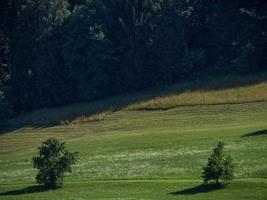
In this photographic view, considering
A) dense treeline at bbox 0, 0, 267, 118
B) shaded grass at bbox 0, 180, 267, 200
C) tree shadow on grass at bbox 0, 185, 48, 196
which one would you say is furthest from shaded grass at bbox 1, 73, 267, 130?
shaded grass at bbox 0, 180, 267, 200

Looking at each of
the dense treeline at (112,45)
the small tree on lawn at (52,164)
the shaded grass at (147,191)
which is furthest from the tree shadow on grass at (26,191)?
the dense treeline at (112,45)

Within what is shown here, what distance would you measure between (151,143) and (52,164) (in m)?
16.0

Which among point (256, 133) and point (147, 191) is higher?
point (256, 133)

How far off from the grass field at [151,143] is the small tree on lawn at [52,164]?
3.34 feet

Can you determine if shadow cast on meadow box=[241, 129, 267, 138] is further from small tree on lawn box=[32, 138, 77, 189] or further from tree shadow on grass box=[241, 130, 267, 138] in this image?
small tree on lawn box=[32, 138, 77, 189]

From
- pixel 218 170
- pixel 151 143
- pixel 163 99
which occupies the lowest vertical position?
pixel 218 170

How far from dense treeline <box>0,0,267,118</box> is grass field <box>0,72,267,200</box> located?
5697mm

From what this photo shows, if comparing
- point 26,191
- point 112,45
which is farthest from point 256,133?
point 112,45

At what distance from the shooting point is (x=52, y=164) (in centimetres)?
6494

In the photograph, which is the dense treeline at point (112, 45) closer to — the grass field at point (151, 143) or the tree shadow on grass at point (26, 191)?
the grass field at point (151, 143)

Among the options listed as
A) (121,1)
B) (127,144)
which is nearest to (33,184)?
(127,144)

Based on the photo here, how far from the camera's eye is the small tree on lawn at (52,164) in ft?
210

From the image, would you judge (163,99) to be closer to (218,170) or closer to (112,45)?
(112,45)

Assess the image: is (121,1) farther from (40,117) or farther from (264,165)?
(264,165)
